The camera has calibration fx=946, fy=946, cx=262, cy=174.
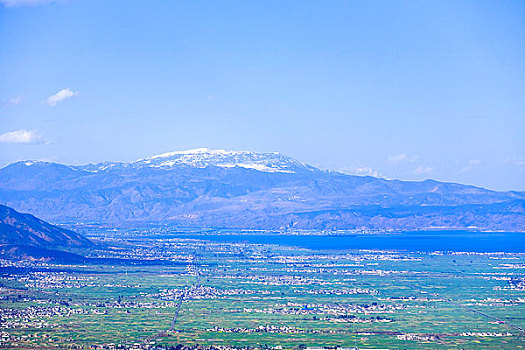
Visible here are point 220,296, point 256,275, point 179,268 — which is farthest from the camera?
point 179,268

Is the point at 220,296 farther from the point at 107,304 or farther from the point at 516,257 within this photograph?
the point at 516,257

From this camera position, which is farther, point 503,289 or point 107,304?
point 503,289

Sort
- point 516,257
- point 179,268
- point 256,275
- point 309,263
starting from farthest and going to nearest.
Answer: point 516,257 → point 309,263 → point 179,268 → point 256,275

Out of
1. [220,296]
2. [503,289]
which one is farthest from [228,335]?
[503,289]

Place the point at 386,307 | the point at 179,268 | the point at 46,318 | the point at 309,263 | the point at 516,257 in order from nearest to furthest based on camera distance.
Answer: the point at 46,318 → the point at 386,307 → the point at 179,268 → the point at 309,263 → the point at 516,257

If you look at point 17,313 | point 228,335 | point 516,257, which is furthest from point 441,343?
point 516,257

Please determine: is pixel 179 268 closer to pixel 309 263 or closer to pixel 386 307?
pixel 309 263
